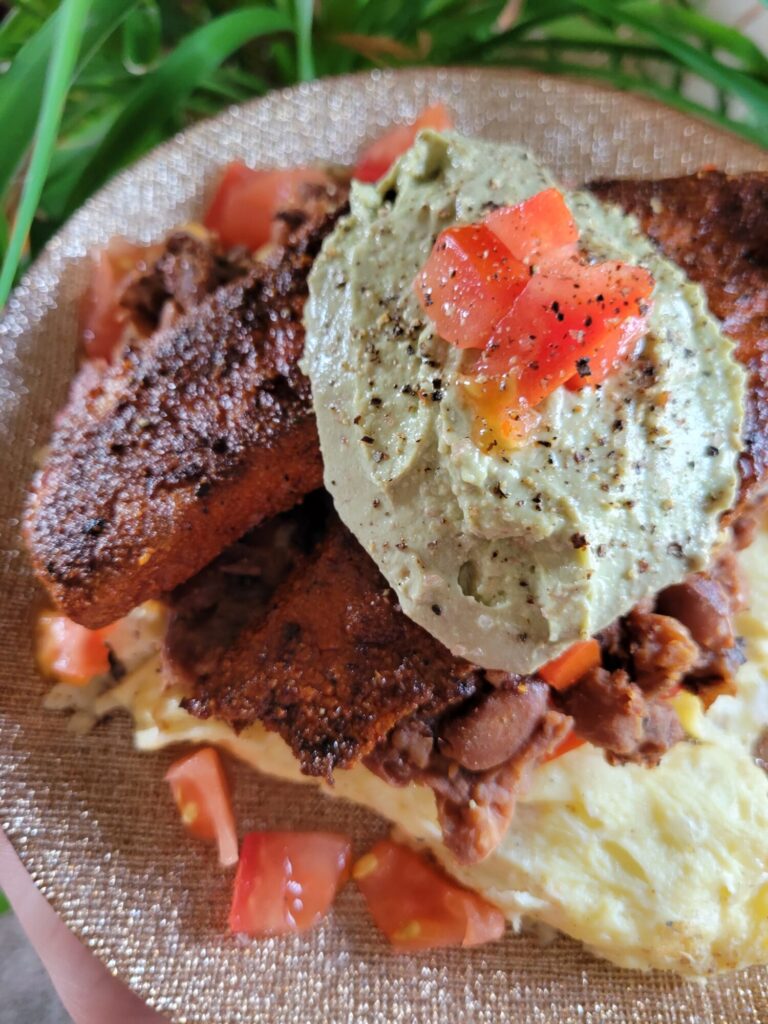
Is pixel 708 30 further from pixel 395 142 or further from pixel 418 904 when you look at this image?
pixel 418 904

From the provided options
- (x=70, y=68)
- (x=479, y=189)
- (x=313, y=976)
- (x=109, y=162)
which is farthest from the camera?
(x=109, y=162)

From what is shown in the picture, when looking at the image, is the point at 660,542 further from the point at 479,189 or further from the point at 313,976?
the point at 313,976

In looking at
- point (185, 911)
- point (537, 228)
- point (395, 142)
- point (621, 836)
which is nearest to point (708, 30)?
point (395, 142)

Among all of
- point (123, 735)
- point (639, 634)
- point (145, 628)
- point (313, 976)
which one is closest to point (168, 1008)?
point (313, 976)

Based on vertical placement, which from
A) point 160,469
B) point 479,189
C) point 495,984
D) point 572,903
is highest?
point 479,189

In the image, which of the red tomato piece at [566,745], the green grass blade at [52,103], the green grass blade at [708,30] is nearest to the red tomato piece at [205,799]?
the red tomato piece at [566,745]

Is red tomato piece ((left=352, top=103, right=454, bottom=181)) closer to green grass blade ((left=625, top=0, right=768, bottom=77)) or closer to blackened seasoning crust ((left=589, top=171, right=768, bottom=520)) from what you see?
blackened seasoning crust ((left=589, top=171, right=768, bottom=520))

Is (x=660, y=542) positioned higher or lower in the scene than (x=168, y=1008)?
higher
